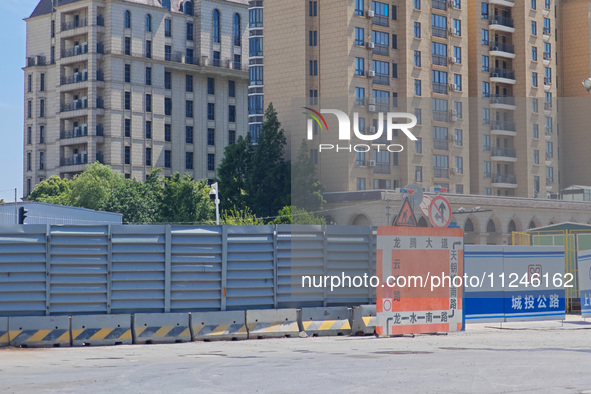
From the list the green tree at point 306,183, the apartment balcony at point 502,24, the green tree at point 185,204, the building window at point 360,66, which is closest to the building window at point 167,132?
the green tree at point 185,204

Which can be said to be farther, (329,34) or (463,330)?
(329,34)

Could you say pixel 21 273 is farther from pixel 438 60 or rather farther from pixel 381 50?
pixel 438 60

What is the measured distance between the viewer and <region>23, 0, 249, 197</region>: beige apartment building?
105 meters

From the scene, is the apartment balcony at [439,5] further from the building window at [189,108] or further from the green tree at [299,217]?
the building window at [189,108]

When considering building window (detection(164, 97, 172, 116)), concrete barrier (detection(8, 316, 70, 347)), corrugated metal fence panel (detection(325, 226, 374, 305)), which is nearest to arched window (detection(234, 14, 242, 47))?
building window (detection(164, 97, 172, 116))

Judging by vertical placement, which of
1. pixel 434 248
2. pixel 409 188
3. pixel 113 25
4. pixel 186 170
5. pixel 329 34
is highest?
pixel 113 25

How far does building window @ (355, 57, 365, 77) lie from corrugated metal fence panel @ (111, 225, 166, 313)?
60430 mm

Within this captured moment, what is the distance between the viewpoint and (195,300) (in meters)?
22.4

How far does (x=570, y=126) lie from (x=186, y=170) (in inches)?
1879

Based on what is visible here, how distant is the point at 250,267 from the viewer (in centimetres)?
2298

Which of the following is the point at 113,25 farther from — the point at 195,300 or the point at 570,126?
the point at 195,300

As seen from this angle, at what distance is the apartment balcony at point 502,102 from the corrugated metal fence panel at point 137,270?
74245 mm

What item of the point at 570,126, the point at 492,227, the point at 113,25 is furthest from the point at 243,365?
the point at 113,25

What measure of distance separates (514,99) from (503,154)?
8971mm
